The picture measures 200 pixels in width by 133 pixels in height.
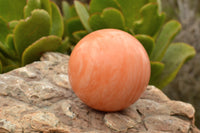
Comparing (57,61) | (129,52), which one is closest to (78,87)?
(129,52)

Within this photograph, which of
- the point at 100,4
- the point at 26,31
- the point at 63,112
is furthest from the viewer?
the point at 100,4

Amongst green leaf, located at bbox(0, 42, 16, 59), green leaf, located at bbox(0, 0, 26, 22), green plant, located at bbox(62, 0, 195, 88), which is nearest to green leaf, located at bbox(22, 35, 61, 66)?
green leaf, located at bbox(0, 42, 16, 59)

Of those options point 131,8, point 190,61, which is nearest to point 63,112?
point 131,8

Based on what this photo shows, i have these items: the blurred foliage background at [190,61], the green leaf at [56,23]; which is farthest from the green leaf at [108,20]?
the blurred foliage background at [190,61]

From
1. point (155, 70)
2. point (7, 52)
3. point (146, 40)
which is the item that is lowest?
point (155, 70)

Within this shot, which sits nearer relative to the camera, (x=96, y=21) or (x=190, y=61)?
(x=96, y=21)

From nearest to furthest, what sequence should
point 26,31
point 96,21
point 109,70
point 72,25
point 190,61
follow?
point 109,70 → point 26,31 → point 96,21 → point 72,25 → point 190,61

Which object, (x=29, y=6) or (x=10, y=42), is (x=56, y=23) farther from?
(x=10, y=42)

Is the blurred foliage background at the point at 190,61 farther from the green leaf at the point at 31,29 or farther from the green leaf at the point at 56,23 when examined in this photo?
the green leaf at the point at 31,29
